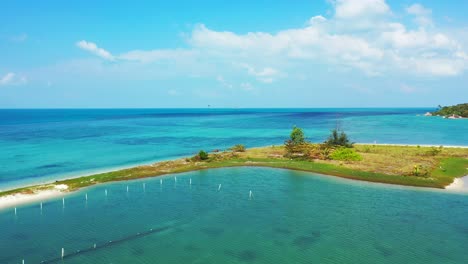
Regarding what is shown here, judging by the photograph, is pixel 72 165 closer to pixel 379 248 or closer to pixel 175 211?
pixel 175 211

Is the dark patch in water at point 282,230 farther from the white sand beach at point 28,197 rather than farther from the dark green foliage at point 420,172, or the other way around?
the white sand beach at point 28,197

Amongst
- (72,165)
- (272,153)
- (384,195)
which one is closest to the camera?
(384,195)

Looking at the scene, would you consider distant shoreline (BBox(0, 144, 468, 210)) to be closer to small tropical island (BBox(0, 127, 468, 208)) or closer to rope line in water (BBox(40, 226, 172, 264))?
small tropical island (BBox(0, 127, 468, 208))

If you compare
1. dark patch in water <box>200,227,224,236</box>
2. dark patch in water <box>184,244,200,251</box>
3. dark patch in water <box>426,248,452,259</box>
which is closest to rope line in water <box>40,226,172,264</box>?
dark patch in water <box>200,227,224,236</box>

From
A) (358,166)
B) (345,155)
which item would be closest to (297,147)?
(345,155)

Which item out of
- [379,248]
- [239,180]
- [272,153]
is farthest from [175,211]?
[272,153]

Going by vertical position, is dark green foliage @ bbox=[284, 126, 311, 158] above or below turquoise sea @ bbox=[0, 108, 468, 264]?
above

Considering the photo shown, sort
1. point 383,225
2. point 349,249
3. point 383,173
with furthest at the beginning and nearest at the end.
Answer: point 383,173 < point 383,225 < point 349,249
